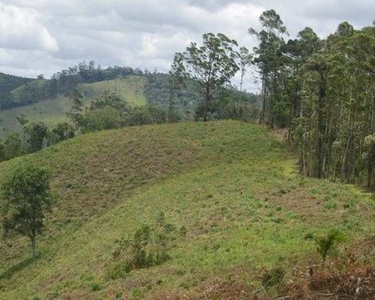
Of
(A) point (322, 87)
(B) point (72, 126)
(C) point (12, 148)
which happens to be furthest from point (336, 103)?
(B) point (72, 126)

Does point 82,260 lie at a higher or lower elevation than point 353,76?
lower

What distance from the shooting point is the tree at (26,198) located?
36.3 meters

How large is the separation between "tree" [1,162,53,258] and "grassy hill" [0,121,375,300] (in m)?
2.53

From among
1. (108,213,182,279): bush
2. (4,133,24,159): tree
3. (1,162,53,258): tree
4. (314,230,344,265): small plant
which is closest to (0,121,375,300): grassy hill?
(108,213,182,279): bush

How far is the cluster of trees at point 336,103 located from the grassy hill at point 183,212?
146 inches

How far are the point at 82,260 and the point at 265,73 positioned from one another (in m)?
Answer: 44.5

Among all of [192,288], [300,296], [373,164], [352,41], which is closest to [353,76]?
[352,41]

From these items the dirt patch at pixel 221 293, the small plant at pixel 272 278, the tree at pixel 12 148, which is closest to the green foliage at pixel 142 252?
the dirt patch at pixel 221 293

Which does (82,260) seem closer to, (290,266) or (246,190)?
(246,190)

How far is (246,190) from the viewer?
33375 mm

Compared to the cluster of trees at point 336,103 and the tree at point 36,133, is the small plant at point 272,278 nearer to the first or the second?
the cluster of trees at point 336,103

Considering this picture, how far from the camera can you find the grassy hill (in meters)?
18.2

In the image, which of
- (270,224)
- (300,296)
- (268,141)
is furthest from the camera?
(268,141)

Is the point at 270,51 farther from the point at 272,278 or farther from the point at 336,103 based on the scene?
the point at 272,278
